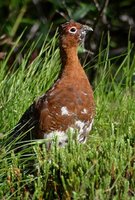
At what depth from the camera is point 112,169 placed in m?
4.59

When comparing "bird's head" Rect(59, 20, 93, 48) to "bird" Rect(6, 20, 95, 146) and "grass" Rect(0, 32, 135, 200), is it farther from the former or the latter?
"grass" Rect(0, 32, 135, 200)

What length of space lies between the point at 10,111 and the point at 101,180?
4.22 ft

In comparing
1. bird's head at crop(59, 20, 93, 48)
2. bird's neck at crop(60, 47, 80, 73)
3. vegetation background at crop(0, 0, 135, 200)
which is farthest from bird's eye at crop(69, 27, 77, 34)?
vegetation background at crop(0, 0, 135, 200)

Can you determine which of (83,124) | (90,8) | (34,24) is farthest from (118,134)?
(34,24)

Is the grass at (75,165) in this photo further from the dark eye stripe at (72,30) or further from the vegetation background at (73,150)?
the dark eye stripe at (72,30)

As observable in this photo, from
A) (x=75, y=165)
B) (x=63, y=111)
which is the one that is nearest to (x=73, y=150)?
(x=75, y=165)

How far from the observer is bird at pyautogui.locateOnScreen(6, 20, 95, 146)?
5.21m

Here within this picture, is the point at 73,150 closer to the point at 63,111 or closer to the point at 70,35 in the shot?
the point at 63,111

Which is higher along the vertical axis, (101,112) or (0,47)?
(0,47)

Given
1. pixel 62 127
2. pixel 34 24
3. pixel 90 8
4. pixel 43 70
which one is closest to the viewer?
pixel 62 127

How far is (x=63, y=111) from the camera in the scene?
523 centimetres

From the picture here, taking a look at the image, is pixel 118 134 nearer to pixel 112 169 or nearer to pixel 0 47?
pixel 112 169

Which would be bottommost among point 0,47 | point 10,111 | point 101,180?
point 101,180

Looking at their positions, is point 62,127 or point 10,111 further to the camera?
point 10,111
